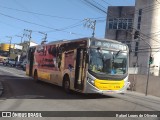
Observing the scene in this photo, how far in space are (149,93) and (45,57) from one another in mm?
12516

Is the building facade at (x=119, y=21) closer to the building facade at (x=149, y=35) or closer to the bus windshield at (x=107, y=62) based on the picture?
the building facade at (x=149, y=35)

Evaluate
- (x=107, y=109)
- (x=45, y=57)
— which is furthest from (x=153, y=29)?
(x=107, y=109)

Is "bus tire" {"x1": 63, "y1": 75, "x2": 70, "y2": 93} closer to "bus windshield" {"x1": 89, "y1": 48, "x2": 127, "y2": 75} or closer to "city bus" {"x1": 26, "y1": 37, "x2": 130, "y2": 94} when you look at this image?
"city bus" {"x1": 26, "y1": 37, "x2": 130, "y2": 94}

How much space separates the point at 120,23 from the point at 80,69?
62.1 metres

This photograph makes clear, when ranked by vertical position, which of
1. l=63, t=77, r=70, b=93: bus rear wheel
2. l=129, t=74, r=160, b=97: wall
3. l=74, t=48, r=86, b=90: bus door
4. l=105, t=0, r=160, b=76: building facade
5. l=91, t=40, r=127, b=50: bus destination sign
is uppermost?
l=105, t=0, r=160, b=76: building facade

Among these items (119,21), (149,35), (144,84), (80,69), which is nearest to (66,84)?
(80,69)

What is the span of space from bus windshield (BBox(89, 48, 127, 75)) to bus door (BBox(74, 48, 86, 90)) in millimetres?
547

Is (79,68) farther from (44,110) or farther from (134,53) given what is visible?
(134,53)

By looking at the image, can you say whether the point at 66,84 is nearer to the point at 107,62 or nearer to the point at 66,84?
the point at 66,84

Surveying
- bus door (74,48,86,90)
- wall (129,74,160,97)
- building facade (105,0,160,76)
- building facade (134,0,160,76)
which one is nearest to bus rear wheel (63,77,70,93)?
bus door (74,48,86,90)

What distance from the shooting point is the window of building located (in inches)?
3014

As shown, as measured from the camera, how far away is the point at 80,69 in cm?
1836

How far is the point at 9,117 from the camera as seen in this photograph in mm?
10953

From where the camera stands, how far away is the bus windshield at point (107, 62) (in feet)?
58.1
